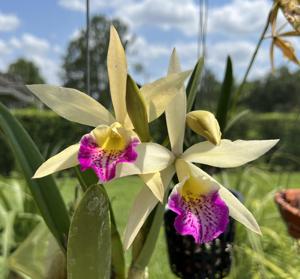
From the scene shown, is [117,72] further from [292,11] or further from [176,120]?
[292,11]

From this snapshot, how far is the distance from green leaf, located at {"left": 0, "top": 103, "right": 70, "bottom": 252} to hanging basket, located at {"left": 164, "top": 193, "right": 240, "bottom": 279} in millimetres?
358

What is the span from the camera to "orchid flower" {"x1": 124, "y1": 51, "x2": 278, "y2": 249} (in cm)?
65

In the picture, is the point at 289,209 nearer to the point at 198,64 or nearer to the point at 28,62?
the point at 198,64

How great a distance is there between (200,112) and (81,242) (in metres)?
A: 0.27

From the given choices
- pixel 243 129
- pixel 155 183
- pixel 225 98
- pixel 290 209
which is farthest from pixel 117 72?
pixel 243 129

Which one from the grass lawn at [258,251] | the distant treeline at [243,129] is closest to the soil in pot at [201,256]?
the grass lawn at [258,251]

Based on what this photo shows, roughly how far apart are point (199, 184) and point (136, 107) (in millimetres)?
147

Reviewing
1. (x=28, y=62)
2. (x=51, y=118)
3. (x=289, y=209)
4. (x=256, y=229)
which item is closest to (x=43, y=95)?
(x=256, y=229)

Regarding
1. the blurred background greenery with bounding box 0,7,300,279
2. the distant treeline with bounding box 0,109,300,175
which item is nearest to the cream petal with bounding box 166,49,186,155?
the blurred background greenery with bounding box 0,7,300,279

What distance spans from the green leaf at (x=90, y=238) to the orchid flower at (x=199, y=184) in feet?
0.15

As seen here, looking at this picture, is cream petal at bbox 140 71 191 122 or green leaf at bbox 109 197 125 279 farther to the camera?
green leaf at bbox 109 197 125 279

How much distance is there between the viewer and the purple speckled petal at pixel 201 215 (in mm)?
652

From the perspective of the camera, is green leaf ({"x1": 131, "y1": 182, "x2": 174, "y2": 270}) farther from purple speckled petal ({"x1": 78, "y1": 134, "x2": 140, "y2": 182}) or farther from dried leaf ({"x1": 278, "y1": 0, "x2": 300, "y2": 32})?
dried leaf ({"x1": 278, "y1": 0, "x2": 300, "y2": 32})

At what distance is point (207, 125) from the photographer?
0.64 metres
